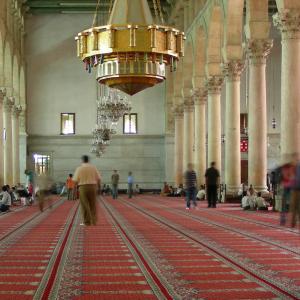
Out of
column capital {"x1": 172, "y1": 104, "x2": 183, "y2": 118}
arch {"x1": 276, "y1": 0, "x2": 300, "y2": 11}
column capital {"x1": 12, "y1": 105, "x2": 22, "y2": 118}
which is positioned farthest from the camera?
column capital {"x1": 172, "y1": 104, "x2": 183, "y2": 118}

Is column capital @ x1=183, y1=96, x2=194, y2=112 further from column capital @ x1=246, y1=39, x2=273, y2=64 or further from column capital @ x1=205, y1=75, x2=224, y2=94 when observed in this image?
column capital @ x1=246, y1=39, x2=273, y2=64

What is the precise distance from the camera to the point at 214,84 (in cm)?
2478

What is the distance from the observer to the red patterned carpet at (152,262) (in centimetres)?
558

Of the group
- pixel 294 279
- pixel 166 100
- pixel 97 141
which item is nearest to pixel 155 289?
pixel 294 279

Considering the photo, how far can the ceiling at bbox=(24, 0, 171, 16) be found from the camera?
35.6 m

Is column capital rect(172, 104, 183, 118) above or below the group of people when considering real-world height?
above

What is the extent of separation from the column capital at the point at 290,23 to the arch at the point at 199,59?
11.5m

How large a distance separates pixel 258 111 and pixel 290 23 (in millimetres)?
3689

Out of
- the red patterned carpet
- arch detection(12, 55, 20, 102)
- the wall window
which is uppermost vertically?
arch detection(12, 55, 20, 102)

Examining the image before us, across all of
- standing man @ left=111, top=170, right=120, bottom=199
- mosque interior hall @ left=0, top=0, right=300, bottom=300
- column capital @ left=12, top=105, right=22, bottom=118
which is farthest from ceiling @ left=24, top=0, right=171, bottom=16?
standing man @ left=111, top=170, right=120, bottom=199

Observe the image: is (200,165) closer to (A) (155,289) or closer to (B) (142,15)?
(B) (142,15)

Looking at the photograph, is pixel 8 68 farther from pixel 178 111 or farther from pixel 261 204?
pixel 261 204

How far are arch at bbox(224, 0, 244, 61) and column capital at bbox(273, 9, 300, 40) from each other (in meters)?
5.98

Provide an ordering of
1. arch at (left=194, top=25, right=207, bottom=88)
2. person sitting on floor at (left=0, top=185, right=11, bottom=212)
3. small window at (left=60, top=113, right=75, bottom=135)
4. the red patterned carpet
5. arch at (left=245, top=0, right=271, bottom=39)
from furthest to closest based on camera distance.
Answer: small window at (left=60, top=113, right=75, bottom=135), arch at (left=194, top=25, right=207, bottom=88), arch at (left=245, top=0, right=271, bottom=39), person sitting on floor at (left=0, top=185, right=11, bottom=212), the red patterned carpet
